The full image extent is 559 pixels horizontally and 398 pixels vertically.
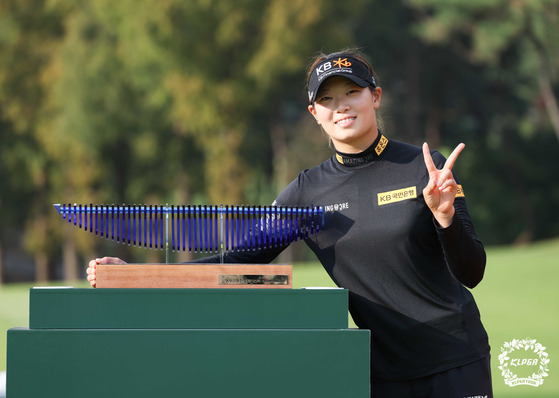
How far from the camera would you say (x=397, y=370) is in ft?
9.75

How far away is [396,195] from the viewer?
9.89 feet

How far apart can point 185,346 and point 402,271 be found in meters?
0.87

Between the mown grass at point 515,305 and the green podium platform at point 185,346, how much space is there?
6.90m

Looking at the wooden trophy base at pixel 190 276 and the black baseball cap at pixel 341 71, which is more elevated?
the black baseball cap at pixel 341 71

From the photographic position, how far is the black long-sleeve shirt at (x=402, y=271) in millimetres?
2938

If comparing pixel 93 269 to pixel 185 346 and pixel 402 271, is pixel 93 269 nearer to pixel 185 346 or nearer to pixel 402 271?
pixel 185 346

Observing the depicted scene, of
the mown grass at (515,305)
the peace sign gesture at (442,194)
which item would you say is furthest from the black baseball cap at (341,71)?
the mown grass at (515,305)

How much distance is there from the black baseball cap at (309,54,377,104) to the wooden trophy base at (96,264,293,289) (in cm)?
80

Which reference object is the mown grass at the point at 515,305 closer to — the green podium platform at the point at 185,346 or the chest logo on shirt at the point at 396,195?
the chest logo on shirt at the point at 396,195

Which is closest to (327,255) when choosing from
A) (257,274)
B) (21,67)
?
(257,274)

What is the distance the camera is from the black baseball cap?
2975 mm

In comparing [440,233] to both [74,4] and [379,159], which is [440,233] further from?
[74,4]

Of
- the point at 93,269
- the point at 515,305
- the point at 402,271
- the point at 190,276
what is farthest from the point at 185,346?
the point at 515,305

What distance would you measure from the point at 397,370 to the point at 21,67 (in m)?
28.1
